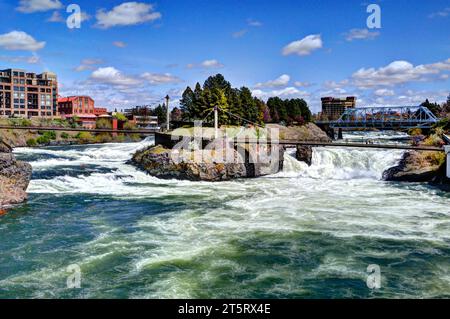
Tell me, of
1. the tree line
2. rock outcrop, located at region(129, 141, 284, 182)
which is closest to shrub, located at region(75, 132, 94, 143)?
the tree line

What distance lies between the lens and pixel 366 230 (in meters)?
26.5

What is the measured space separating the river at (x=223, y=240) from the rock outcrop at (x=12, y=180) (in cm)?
144

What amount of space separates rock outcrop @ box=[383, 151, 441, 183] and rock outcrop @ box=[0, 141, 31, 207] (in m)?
38.0

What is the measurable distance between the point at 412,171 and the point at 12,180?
133 ft

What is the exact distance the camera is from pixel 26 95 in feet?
501

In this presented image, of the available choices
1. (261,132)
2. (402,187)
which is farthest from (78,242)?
(261,132)

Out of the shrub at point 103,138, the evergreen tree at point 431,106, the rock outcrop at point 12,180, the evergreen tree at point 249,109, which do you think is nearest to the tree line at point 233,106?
the evergreen tree at point 249,109

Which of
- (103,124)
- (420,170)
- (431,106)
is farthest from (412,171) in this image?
(431,106)

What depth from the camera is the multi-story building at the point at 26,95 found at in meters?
148

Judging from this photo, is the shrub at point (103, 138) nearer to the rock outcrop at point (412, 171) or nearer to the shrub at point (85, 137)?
the shrub at point (85, 137)

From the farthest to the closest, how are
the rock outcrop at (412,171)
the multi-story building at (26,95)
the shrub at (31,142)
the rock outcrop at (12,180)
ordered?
the multi-story building at (26,95)
the shrub at (31,142)
the rock outcrop at (412,171)
the rock outcrop at (12,180)

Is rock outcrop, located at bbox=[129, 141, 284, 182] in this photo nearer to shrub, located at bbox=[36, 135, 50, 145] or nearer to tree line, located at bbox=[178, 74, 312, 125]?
tree line, located at bbox=[178, 74, 312, 125]

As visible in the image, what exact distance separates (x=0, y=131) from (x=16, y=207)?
236ft

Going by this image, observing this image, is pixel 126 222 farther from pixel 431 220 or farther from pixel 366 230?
pixel 431 220
